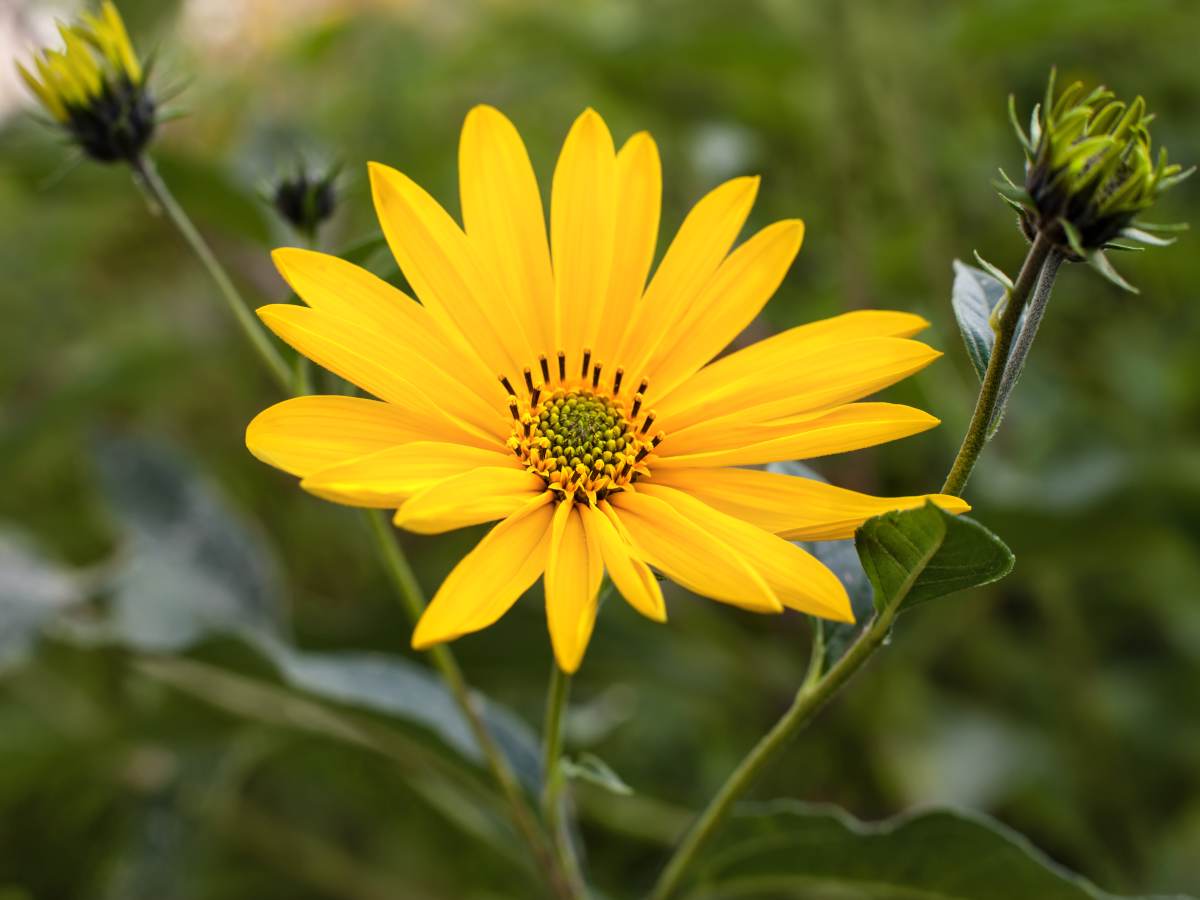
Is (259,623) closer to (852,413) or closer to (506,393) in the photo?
(506,393)

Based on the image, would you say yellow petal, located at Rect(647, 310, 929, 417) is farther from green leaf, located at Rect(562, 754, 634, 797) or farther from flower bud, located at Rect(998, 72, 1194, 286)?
green leaf, located at Rect(562, 754, 634, 797)

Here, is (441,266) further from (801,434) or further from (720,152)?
(720,152)

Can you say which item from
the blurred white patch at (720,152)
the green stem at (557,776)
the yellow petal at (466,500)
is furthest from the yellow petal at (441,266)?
the blurred white patch at (720,152)

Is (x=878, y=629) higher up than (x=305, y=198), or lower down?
lower down

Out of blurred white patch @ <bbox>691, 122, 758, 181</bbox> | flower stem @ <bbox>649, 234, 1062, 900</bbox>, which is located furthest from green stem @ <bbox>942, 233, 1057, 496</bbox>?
blurred white patch @ <bbox>691, 122, 758, 181</bbox>

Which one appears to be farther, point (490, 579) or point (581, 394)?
point (581, 394)

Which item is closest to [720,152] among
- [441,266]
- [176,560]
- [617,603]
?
[617,603]

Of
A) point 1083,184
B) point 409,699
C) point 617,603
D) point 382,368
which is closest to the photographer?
point 1083,184

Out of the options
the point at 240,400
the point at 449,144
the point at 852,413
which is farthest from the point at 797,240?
the point at 240,400
